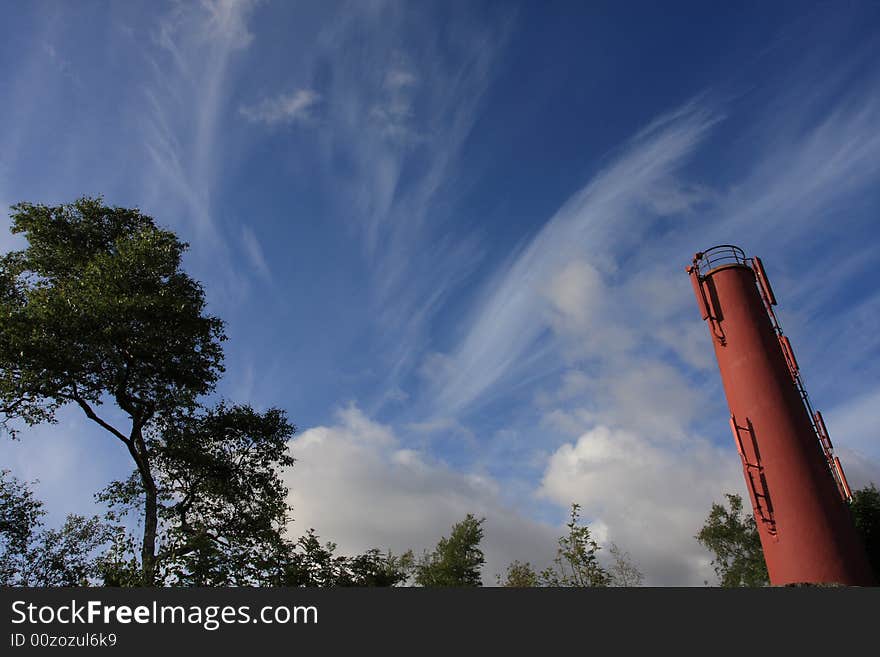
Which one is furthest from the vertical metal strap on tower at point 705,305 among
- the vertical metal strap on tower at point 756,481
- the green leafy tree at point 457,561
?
the green leafy tree at point 457,561

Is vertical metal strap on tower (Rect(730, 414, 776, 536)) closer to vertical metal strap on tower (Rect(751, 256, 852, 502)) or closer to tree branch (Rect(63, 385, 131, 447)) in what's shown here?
vertical metal strap on tower (Rect(751, 256, 852, 502))

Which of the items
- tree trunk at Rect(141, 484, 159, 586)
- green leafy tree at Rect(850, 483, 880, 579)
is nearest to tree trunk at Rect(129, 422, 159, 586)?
tree trunk at Rect(141, 484, 159, 586)

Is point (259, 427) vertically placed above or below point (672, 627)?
Answer: above

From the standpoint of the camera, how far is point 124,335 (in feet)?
66.7

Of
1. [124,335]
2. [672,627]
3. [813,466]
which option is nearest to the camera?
[672,627]

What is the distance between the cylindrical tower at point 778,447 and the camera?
17.0m

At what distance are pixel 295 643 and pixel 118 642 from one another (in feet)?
10.0

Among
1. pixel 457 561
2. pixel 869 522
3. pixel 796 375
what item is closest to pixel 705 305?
pixel 796 375

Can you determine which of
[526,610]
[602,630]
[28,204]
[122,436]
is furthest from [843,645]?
[28,204]

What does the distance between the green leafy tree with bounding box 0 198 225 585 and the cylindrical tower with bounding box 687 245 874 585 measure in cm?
1998

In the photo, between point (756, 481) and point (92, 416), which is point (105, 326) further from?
point (756, 481)

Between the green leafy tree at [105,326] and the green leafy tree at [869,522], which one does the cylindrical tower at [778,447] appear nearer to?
the green leafy tree at [869,522]

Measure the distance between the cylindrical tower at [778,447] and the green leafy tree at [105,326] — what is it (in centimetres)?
1998

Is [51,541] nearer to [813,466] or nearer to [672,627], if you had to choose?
[672,627]
